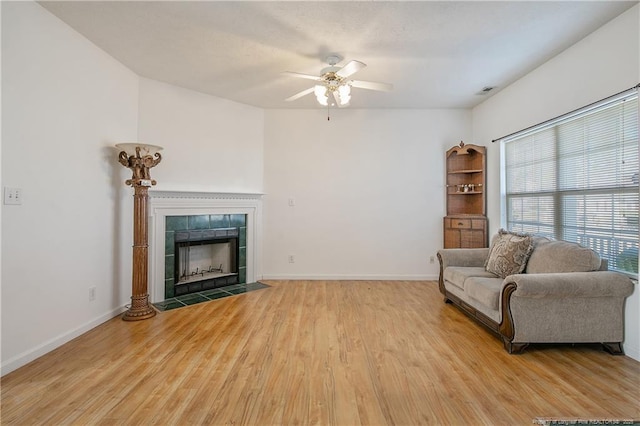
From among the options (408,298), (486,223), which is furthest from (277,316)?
(486,223)

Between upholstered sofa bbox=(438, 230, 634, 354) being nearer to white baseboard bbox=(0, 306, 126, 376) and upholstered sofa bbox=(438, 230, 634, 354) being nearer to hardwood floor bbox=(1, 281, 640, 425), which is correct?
hardwood floor bbox=(1, 281, 640, 425)

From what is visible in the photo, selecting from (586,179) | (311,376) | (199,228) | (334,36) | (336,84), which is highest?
(334,36)

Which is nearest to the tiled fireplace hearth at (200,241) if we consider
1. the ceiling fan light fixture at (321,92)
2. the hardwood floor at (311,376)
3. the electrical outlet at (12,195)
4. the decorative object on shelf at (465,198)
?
the hardwood floor at (311,376)

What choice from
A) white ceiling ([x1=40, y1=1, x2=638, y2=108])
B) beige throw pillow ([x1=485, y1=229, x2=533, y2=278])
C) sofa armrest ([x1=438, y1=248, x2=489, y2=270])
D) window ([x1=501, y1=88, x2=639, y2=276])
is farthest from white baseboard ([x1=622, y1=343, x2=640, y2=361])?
white ceiling ([x1=40, y1=1, x2=638, y2=108])

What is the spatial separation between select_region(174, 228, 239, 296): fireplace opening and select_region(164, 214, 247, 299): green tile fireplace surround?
0.05 metres

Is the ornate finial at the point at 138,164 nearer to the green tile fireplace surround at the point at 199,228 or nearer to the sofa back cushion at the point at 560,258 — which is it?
the green tile fireplace surround at the point at 199,228

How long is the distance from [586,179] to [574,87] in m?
0.87

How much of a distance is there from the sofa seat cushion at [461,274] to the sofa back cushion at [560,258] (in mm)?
412

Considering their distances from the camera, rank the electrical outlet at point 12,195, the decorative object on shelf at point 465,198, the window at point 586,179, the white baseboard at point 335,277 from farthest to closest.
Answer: the white baseboard at point 335,277 < the decorative object on shelf at point 465,198 < the window at point 586,179 < the electrical outlet at point 12,195

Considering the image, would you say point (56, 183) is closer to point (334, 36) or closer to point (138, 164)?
point (138, 164)

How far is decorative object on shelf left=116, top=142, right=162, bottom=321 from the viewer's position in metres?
2.94

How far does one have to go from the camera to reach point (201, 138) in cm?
395

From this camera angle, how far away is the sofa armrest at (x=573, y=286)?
85.4 inches

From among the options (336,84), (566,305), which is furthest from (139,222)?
(566,305)
